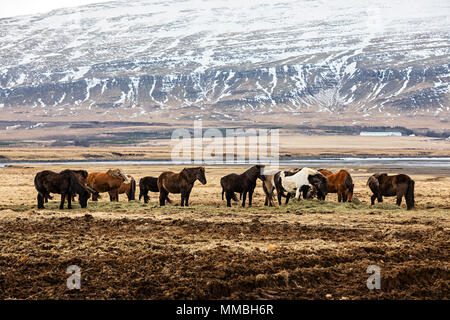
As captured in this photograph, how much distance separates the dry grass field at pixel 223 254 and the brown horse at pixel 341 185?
3.88 m

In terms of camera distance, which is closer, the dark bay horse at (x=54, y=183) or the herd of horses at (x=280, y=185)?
the dark bay horse at (x=54, y=183)

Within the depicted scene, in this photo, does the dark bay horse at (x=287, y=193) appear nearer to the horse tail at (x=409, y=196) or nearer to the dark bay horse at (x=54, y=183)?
the horse tail at (x=409, y=196)

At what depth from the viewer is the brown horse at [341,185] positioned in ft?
75.7

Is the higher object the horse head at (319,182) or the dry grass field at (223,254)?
the horse head at (319,182)

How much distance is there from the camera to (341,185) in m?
23.2

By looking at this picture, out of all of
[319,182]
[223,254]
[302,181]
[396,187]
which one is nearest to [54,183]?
[302,181]

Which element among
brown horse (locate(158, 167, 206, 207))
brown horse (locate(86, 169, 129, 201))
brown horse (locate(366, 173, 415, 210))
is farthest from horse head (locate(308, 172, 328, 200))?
brown horse (locate(86, 169, 129, 201))

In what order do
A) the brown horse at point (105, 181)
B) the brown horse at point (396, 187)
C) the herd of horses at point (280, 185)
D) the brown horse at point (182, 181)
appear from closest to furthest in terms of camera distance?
the brown horse at point (396, 187)
the herd of horses at point (280, 185)
the brown horse at point (182, 181)
the brown horse at point (105, 181)

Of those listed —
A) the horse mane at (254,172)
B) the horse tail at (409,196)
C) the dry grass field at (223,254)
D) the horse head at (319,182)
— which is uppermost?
the horse mane at (254,172)

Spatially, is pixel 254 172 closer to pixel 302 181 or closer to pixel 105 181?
pixel 302 181

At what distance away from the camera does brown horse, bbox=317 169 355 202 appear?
75.7 feet

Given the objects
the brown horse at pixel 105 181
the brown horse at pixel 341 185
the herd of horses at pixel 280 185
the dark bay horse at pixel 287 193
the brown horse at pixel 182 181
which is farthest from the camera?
the brown horse at pixel 105 181

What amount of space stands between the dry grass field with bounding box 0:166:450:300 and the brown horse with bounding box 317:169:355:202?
3.88 m

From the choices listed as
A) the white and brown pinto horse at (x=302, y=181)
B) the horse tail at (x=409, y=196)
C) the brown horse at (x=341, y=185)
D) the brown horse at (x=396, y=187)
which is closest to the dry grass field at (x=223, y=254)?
the horse tail at (x=409, y=196)
